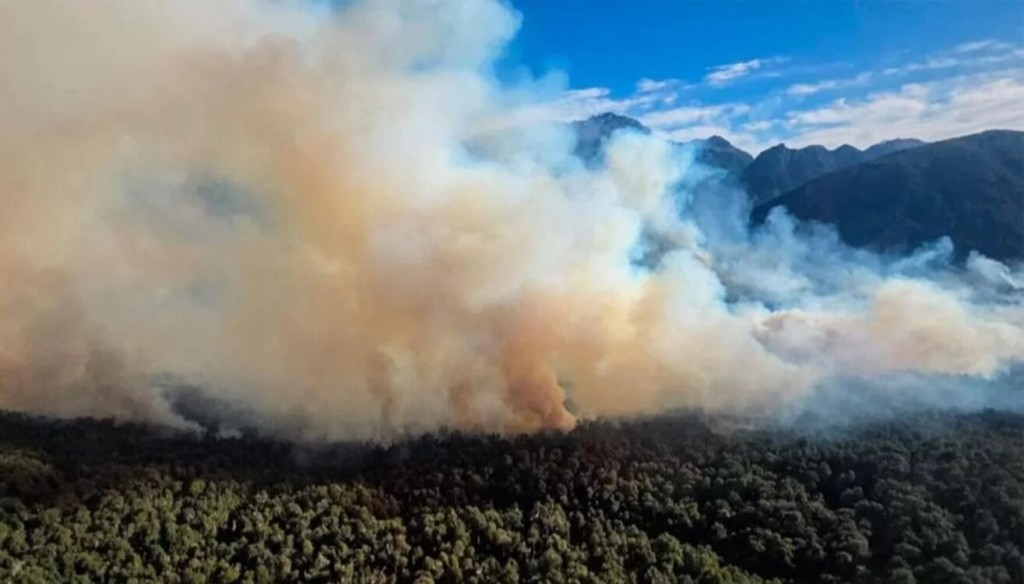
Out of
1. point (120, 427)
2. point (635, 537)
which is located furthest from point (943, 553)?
point (120, 427)

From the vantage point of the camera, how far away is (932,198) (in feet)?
408

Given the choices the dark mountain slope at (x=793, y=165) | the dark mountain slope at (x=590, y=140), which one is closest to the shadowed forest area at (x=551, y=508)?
the dark mountain slope at (x=590, y=140)

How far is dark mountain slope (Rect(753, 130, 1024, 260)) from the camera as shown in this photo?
374 ft

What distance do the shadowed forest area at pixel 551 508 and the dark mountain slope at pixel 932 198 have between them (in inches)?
2564

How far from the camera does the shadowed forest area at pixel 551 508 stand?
44.5 metres

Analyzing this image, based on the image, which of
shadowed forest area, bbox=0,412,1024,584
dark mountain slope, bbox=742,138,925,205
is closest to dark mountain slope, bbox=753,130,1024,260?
dark mountain slope, bbox=742,138,925,205

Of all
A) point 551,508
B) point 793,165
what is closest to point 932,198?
point 793,165

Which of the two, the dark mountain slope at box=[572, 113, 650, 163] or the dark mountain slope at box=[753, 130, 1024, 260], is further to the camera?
the dark mountain slope at box=[753, 130, 1024, 260]

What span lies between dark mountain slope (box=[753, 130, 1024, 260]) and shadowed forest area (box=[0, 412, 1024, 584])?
65.1 meters

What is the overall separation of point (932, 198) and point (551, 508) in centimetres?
9317

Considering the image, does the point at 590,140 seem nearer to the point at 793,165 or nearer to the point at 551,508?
the point at 551,508

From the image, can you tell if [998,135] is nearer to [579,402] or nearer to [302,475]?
[579,402]

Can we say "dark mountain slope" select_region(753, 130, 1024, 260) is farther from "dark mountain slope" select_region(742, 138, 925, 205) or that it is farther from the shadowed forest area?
the shadowed forest area

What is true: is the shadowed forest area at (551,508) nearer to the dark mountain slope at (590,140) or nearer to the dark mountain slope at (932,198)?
the dark mountain slope at (590,140)
